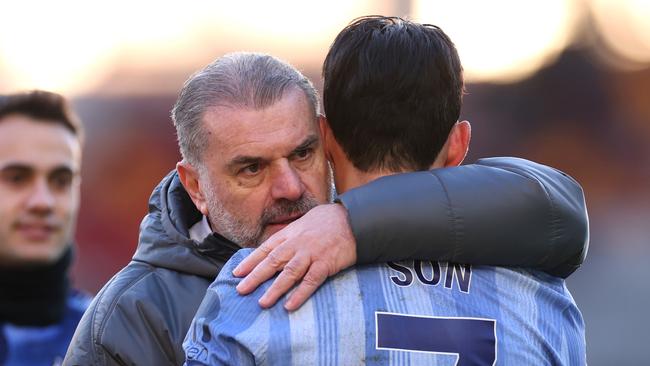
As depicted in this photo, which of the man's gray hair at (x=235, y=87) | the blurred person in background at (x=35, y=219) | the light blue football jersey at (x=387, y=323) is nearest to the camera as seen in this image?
the light blue football jersey at (x=387, y=323)

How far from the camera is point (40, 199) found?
547 centimetres

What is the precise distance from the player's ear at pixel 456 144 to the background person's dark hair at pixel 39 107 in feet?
11.1

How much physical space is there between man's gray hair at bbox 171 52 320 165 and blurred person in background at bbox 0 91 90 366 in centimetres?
236

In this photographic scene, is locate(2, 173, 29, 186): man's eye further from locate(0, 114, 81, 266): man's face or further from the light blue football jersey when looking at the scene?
the light blue football jersey

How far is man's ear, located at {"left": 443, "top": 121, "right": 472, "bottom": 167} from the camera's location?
2.57 metres

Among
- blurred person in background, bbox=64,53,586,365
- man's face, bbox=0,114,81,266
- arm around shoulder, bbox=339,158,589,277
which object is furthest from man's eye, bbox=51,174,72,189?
arm around shoulder, bbox=339,158,589,277

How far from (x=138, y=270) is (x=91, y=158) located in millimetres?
9537

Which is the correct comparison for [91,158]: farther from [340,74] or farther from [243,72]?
[340,74]

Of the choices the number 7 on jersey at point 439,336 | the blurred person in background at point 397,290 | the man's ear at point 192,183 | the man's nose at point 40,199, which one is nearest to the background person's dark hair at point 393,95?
the blurred person in background at point 397,290

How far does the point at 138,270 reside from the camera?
306 cm

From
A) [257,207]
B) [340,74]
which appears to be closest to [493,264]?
[340,74]

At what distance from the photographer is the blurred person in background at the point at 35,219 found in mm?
5457

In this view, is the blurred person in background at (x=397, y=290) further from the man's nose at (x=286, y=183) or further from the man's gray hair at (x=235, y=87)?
the man's gray hair at (x=235, y=87)

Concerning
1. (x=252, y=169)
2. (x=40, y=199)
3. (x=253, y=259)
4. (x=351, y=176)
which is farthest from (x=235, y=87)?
(x=40, y=199)
